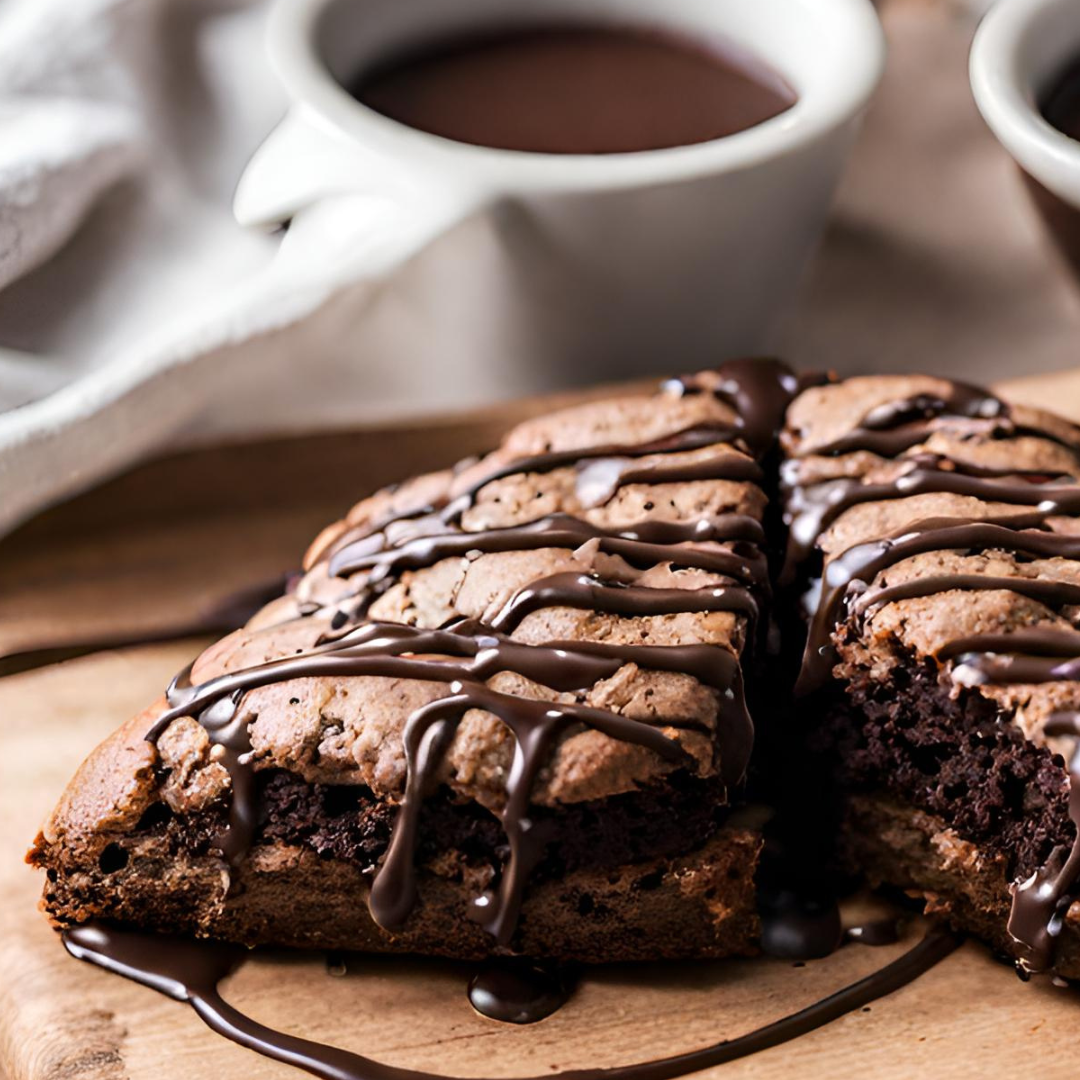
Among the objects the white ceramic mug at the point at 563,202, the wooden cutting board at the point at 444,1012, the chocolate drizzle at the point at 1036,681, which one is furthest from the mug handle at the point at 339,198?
the chocolate drizzle at the point at 1036,681

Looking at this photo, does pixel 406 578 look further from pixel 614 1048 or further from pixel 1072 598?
pixel 1072 598

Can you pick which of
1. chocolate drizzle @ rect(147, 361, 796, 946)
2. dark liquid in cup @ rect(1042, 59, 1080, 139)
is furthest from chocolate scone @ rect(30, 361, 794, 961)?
dark liquid in cup @ rect(1042, 59, 1080, 139)

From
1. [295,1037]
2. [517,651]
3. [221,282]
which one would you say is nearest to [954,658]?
[517,651]

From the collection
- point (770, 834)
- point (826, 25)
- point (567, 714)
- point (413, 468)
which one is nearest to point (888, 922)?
point (770, 834)

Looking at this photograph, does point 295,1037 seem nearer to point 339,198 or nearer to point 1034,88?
point 339,198

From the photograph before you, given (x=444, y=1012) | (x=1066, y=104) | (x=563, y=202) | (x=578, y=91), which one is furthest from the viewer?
(x=578, y=91)
